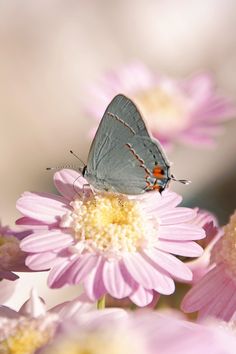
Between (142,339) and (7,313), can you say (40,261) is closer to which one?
(7,313)

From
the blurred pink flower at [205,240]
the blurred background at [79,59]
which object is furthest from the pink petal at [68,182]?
the blurred background at [79,59]

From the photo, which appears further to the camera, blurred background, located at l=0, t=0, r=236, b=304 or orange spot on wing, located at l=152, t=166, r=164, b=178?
blurred background, located at l=0, t=0, r=236, b=304

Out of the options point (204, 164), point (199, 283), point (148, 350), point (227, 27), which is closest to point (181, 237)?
point (199, 283)

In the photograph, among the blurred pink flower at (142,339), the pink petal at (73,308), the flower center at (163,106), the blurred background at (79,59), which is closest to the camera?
the blurred pink flower at (142,339)

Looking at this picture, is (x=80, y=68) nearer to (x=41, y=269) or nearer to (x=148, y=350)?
(x=41, y=269)

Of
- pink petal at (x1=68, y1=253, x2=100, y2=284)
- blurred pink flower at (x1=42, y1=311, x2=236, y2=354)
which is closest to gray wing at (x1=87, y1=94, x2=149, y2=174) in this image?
pink petal at (x1=68, y1=253, x2=100, y2=284)

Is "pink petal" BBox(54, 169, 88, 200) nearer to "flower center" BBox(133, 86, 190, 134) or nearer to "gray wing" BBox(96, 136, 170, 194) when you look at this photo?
"gray wing" BBox(96, 136, 170, 194)

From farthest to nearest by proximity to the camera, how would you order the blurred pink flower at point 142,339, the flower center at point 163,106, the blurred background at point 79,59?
1. the blurred background at point 79,59
2. the flower center at point 163,106
3. the blurred pink flower at point 142,339

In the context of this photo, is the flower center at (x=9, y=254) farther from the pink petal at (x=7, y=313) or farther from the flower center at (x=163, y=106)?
the flower center at (x=163, y=106)
